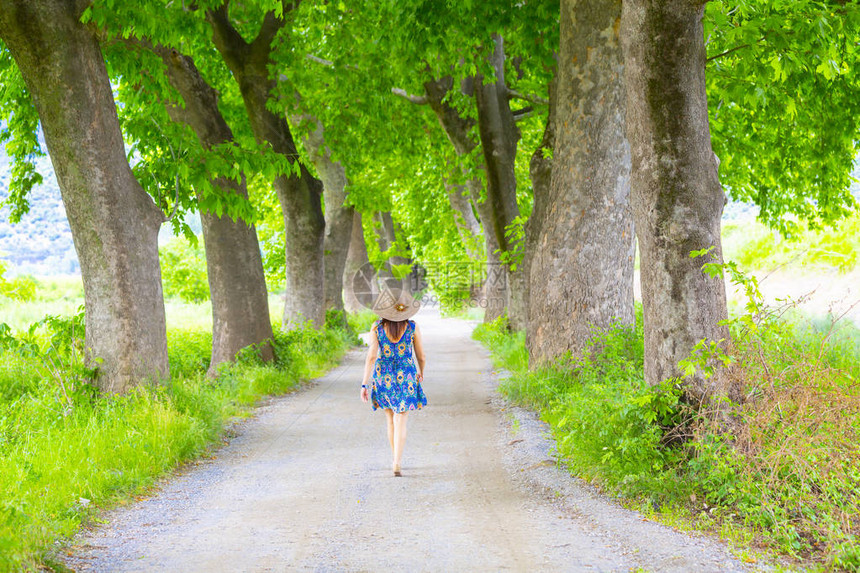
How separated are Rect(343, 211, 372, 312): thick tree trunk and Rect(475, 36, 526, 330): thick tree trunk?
1288cm

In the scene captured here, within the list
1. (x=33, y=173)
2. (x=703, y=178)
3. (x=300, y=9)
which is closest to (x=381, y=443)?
(x=703, y=178)

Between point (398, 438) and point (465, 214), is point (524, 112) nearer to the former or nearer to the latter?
point (465, 214)

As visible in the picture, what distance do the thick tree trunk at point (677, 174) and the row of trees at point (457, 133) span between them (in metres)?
0.02

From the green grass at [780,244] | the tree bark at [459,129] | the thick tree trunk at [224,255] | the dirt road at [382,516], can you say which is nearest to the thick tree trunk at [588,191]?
the dirt road at [382,516]

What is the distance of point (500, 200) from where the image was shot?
20.1 metres

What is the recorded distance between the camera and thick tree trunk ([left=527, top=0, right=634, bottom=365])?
11.4m

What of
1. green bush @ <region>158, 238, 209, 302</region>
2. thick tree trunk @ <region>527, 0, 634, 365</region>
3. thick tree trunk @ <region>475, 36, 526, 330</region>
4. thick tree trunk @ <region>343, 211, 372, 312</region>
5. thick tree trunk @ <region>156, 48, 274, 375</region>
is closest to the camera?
thick tree trunk @ <region>527, 0, 634, 365</region>

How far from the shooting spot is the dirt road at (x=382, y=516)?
17.6ft

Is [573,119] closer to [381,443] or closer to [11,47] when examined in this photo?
[381,443]

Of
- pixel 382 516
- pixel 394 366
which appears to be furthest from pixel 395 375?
pixel 382 516

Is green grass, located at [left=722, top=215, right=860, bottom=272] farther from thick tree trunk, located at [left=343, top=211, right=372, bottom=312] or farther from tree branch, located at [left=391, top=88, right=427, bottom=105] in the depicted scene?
thick tree trunk, located at [left=343, top=211, right=372, bottom=312]

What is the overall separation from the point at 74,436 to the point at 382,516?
339 centimetres

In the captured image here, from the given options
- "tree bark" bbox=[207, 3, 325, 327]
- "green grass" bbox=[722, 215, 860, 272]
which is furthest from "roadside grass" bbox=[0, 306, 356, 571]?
"green grass" bbox=[722, 215, 860, 272]

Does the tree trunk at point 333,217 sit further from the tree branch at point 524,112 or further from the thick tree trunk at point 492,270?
the tree branch at point 524,112
